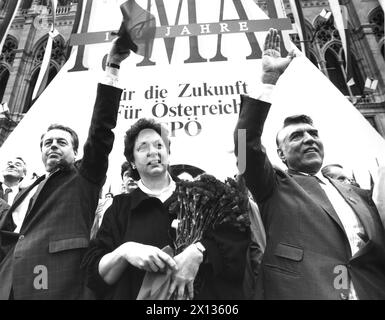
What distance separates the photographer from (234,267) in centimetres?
253

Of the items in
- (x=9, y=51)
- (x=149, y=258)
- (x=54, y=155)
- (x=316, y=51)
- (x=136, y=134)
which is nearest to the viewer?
(x=149, y=258)

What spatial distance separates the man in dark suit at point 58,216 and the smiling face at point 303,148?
2.04 metres

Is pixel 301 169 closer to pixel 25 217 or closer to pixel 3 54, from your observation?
→ pixel 25 217

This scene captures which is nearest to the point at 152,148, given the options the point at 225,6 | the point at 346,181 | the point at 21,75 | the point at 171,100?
the point at 171,100

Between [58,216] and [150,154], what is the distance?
1197 mm

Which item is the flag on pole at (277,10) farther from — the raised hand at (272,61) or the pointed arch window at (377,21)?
the pointed arch window at (377,21)

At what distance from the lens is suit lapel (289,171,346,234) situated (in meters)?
3.08

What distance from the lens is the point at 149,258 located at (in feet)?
8.03

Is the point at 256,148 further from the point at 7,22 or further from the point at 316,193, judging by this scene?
the point at 7,22

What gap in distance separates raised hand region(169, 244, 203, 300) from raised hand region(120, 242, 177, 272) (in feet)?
0.20

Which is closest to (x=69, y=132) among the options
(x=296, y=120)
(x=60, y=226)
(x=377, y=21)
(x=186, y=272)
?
(x=60, y=226)

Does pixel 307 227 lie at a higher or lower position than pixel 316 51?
lower

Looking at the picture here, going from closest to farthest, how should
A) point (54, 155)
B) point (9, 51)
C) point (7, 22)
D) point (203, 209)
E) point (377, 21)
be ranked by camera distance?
1. point (203, 209)
2. point (54, 155)
3. point (7, 22)
4. point (377, 21)
5. point (9, 51)
